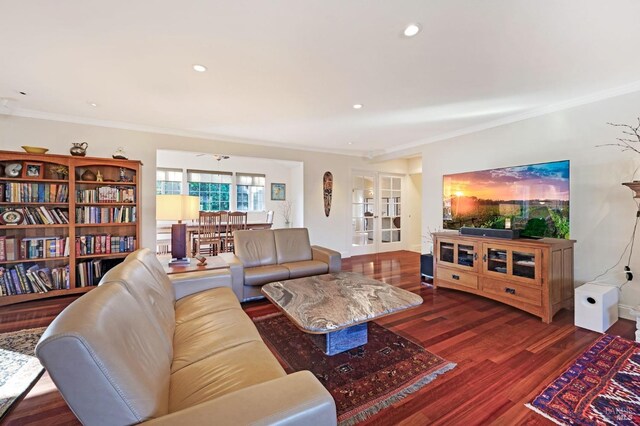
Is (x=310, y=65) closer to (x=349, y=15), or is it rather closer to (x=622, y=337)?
(x=349, y=15)

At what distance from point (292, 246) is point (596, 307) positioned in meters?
3.15

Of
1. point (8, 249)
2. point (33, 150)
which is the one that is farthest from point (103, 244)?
point (33, 150)

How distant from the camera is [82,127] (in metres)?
3.77

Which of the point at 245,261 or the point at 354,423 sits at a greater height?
the point at 245,261

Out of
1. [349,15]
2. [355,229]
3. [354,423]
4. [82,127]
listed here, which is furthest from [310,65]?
[355,229]

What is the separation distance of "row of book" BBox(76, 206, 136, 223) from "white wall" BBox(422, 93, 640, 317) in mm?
5198

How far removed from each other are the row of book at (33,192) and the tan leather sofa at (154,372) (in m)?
2.92

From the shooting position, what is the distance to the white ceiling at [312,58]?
171 cm

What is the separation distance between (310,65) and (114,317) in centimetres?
222

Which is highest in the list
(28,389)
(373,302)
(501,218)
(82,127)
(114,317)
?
(82,127)

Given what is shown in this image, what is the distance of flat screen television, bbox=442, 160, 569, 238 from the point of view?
3.09 metres

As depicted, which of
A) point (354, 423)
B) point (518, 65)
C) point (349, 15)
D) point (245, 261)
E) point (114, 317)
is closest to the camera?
point (114, 317)

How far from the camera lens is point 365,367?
195 centimetres

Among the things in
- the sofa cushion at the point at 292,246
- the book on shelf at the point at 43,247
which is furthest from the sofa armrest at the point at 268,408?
the book on shelf at the point at 43,247
